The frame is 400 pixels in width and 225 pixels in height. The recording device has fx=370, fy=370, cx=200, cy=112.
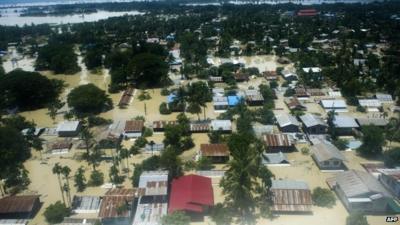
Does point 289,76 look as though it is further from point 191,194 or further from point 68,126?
point 191,194

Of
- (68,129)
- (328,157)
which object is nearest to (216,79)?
(68,129)

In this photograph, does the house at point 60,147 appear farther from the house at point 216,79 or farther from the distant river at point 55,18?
the distant river at point 55,18

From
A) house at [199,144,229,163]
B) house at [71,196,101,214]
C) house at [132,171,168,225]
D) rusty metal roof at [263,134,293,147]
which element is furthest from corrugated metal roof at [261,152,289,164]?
house at [71,196,101,214]

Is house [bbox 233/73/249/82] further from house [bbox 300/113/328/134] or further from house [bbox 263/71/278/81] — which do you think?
house [bbox 300/113/328/134]

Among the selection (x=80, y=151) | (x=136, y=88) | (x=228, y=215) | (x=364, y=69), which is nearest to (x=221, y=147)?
(x=228, y=215)

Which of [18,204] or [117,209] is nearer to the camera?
[117,209]

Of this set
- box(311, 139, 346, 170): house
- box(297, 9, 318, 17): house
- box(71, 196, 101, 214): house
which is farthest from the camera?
box(297, 9, 318, 17): house

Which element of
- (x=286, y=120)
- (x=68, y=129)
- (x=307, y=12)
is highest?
(x=307, y=12)

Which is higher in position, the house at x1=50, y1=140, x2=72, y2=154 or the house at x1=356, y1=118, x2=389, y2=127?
the house at x1=356, y1=118, x2=389, y2=127

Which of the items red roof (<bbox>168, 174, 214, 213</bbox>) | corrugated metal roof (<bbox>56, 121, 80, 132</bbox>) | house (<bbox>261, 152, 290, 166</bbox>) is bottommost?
corrugated metal roof (<bbox>56, 121, 80, 132</bbox>)
